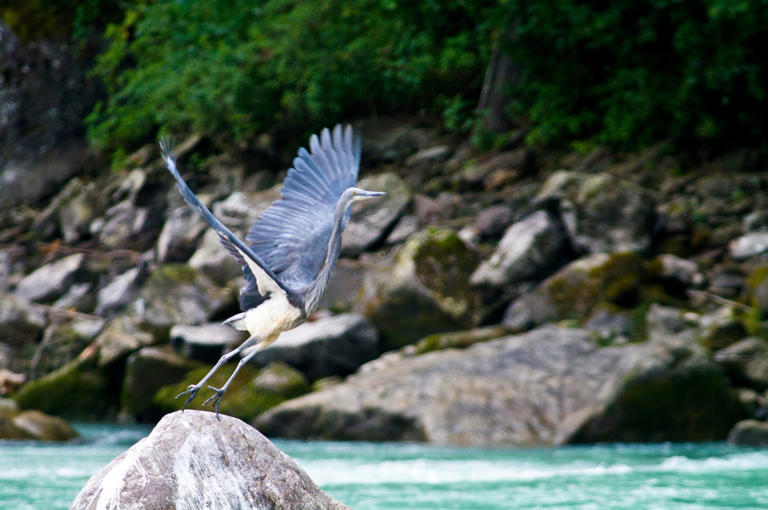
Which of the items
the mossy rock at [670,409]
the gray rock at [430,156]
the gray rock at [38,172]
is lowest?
the mossy rock at [670,409]

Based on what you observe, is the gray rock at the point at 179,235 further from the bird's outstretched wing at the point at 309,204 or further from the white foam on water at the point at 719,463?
the bird's outstretched wing at the point at 309,204

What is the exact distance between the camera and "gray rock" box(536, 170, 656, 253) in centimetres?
1163

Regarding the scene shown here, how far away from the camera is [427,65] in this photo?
53.9 ft

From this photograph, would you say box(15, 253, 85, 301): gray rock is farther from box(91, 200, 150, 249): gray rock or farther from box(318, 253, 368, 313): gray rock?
box(318, 253, 368, 313): gray rock

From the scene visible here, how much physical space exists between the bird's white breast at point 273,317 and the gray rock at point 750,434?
5229mm

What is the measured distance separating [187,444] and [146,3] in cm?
2043

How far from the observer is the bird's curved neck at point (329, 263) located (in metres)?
4.55

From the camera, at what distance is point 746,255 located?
1116cm

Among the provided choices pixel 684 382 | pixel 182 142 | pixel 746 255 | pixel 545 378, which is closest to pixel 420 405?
pixel 545 378

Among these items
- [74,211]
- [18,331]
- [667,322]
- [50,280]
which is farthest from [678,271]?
[74,211]

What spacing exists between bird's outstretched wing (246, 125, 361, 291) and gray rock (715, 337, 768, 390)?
17.1ft

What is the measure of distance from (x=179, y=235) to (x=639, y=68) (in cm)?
788

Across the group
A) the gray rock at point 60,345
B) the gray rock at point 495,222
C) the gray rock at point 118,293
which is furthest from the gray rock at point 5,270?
the gray rock at point 495,222

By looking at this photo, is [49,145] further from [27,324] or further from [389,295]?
[389,295]
